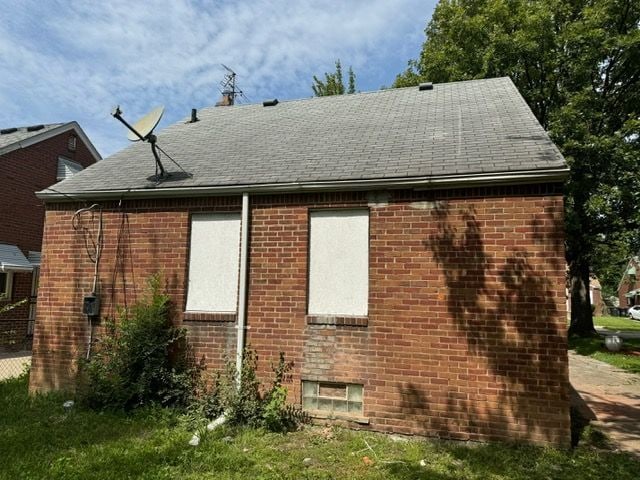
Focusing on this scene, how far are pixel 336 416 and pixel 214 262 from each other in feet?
Answer: 9.75

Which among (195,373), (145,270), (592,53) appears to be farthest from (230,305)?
(592,53)

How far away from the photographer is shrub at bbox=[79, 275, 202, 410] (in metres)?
6.64

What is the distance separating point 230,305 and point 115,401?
2180 millimetres

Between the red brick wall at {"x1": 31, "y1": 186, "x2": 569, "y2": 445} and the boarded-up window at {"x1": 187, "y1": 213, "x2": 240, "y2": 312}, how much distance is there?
0.17m

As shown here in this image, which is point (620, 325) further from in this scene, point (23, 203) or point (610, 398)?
point (23, 203)

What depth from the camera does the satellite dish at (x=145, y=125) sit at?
7.46 meters

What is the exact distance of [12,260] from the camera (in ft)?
43.4

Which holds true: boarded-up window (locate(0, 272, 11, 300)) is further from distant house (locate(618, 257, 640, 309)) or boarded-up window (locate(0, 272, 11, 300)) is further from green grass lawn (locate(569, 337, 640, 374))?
distant house (locate(618, 257, 640, 309))

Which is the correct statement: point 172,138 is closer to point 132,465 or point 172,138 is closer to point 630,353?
point 132,465

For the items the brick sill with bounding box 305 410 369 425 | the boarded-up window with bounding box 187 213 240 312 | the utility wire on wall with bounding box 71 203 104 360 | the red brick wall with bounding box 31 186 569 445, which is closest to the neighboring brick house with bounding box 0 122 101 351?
the utility wire on wall with bounding box 71 203 104 360

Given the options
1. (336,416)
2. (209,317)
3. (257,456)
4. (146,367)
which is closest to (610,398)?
(336,416)

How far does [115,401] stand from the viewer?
6.68m

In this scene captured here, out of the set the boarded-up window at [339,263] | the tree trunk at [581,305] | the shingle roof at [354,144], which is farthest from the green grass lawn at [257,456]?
the tree trunk at [581,305]

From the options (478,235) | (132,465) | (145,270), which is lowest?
(132,465)
